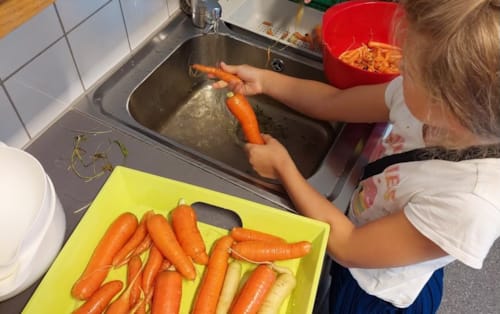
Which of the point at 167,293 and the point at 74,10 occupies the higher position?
the point at 74,10

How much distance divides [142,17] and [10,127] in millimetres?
406

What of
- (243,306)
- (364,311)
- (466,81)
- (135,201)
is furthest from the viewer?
(364,311)

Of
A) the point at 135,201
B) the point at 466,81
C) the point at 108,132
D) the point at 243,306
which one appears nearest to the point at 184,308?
the point at 243,306

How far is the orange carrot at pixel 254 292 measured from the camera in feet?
2.19

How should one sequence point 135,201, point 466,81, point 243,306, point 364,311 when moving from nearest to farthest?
point 466,81 → point 243,306 → point 135,201 → point 364,311

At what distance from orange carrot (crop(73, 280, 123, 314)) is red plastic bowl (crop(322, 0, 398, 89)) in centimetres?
60

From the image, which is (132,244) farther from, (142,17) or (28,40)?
(142,17)

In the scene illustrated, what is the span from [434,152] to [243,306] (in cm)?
38

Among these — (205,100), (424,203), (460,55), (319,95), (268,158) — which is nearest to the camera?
(460,55)

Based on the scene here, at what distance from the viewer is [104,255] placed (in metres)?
0.70

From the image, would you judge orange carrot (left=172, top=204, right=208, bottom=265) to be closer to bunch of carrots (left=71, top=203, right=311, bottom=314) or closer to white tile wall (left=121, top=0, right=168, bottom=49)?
bunch of carrots (left=71, top=203, right=311, bottom=314)

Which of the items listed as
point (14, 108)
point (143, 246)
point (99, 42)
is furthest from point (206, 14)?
point (143, 246)

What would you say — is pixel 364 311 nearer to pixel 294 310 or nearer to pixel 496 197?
pixel 294 310

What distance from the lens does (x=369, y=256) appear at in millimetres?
710
